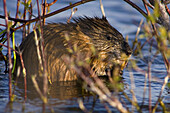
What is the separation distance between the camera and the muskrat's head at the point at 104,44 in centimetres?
371

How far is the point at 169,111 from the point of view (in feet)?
8.95

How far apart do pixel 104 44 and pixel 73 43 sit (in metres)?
0.41

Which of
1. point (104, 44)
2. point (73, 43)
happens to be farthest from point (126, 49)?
point (73, 43)

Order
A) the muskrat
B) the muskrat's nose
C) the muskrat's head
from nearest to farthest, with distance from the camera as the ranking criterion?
1. the muskrat
2. the muskrat's head
3. the muskrat's nose

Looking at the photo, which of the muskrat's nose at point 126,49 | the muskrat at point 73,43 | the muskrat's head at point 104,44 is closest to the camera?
the muskrat at point 73,43

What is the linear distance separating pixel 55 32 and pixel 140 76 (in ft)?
4.01

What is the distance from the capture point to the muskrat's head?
3.71 m

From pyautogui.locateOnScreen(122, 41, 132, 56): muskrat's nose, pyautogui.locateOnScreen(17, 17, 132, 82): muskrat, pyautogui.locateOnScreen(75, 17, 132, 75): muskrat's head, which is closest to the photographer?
pyautogui.locateOnScreen(17, 17, 132, 82): muskrat

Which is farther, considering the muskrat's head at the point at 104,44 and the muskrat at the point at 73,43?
the muskrat's head at the point at 104,44

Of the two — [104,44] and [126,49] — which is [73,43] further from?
[126,49]

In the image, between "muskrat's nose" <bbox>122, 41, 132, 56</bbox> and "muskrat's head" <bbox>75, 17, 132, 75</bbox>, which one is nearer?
"muskrat's head" <bbox>75, 17, 132, 75</bbox>

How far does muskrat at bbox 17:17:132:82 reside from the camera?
133 inches

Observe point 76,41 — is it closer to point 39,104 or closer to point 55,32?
point 55,32

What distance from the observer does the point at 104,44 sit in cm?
375
